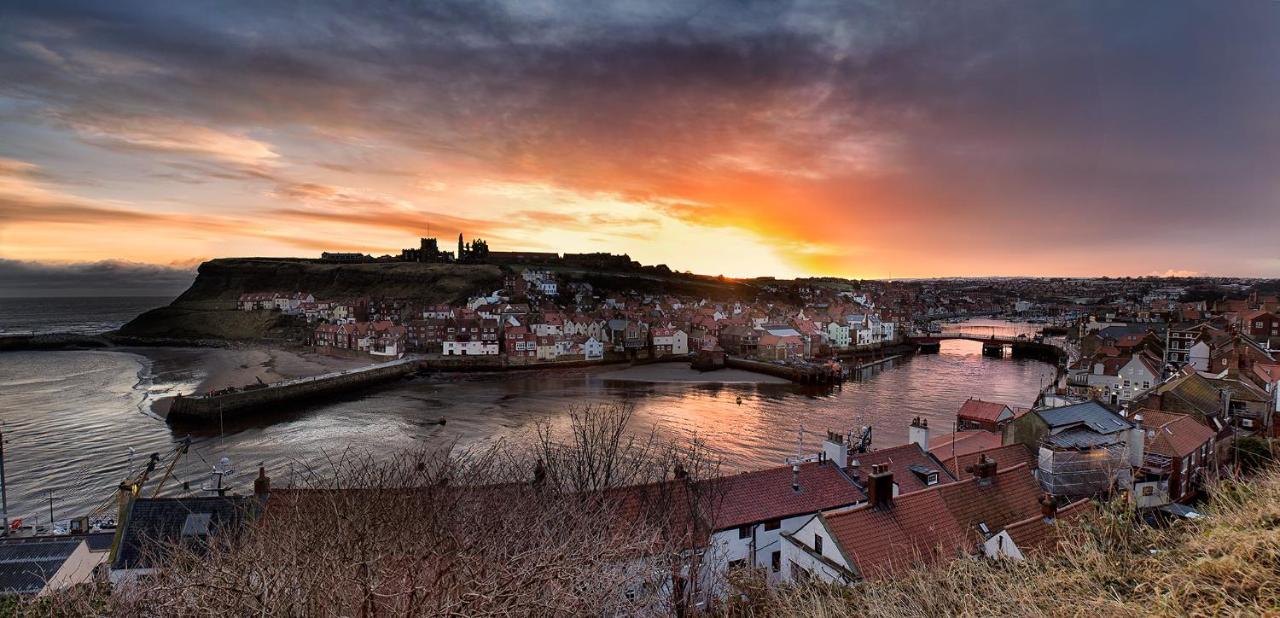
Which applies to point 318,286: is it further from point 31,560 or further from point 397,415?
point 31,560

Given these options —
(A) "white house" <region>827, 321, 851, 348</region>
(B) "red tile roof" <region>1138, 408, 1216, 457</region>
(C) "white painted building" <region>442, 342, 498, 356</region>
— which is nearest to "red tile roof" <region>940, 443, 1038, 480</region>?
(B) "red tile roof" <region>1138, 408, 1216, 457</region>

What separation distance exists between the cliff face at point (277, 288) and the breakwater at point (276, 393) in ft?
123

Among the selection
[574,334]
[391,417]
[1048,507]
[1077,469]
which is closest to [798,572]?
[1048,507]

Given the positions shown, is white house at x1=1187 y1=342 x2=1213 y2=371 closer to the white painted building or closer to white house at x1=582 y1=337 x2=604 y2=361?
white house at x1=582 y1=337 x2=604 y2=361

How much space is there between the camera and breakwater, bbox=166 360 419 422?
121ft

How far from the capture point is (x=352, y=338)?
73.6 metres

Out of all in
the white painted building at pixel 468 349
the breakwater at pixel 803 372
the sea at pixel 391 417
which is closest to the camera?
the sea at pixel 391 417

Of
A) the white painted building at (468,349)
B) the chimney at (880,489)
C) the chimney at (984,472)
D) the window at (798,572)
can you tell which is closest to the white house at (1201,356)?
the chimney at (984,472)

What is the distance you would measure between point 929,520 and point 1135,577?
8291 millimetres

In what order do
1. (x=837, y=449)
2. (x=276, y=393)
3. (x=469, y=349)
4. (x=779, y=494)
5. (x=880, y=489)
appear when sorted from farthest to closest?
(x=469, y=349), (x=276, y=393), (x=837, y=449), (x=779, y=494), (x=880, y=489)

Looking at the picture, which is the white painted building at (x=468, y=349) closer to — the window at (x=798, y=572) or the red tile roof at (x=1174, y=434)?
the red tile roof at (x=1174, y=434)

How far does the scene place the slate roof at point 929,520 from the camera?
38.5 ft

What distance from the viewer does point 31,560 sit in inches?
496

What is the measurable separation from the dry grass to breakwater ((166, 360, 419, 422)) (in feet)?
137
